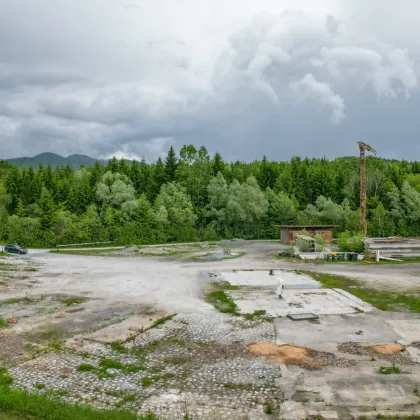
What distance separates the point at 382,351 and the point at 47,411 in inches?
499

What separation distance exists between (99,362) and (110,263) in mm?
28666

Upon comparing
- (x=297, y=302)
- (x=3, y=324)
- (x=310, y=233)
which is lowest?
(x=297, y=302)

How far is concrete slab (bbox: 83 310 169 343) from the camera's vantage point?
59.6 ft

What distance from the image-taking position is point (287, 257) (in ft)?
163

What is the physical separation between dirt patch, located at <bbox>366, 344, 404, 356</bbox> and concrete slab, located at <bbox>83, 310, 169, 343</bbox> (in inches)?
405

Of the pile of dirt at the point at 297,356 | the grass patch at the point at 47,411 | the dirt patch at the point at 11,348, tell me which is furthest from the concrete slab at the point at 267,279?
the grass patch at the point at 47,411

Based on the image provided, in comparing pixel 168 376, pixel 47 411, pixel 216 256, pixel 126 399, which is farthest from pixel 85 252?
pixel 47 411

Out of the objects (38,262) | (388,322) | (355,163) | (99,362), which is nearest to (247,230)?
(355,163)

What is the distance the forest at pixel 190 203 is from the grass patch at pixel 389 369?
176 ft

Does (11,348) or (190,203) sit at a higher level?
(190,203)

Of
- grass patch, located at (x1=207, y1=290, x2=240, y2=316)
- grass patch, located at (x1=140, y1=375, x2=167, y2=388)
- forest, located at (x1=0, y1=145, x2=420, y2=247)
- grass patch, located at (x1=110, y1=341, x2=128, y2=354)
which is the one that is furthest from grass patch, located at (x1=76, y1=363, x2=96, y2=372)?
forest, located at (x1=0, y1=145, x2=420, y2=247)

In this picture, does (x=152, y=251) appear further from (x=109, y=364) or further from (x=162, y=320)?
(x=109, y=364)

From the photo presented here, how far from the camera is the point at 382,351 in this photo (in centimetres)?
1666

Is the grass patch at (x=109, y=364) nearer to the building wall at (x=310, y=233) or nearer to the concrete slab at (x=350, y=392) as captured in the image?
the concrete slab at (x=350, y=392)
